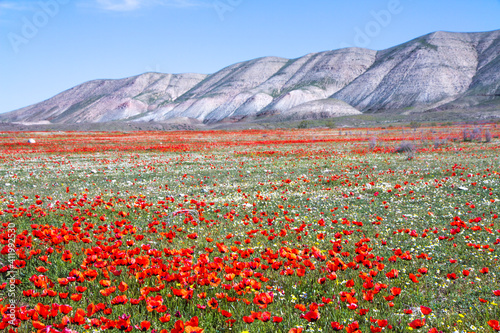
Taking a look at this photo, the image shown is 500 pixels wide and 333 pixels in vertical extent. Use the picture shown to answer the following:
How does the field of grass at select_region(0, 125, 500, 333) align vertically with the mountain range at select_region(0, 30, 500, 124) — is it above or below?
below

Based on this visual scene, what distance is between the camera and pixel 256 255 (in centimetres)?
626

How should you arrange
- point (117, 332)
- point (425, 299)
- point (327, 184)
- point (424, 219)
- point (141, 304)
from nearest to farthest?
point (117, 332) → point (141, 304) → point (425, 299) → point (424, 219) → point (327, 184)

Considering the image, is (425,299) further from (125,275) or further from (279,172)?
(279,172)

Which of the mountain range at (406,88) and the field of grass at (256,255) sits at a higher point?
the mountain range at (406,88)

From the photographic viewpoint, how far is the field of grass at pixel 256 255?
3.94 metres

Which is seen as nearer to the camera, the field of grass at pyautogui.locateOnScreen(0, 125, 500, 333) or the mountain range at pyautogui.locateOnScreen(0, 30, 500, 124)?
the field of grass at pyautogui.locateOnScreen(0, 125, 500, 333)

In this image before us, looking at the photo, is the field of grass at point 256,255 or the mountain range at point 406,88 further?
the mountain range at point 406,88

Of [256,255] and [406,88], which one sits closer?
[256,255]

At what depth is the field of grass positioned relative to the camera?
394 cm

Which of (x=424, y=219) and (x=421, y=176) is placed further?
(x=421, y=176)

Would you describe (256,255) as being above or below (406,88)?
below

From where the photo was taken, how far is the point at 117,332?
3.71 meters

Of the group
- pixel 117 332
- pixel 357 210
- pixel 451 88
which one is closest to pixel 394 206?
pixel 357 210

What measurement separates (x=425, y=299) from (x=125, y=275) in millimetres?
4228
